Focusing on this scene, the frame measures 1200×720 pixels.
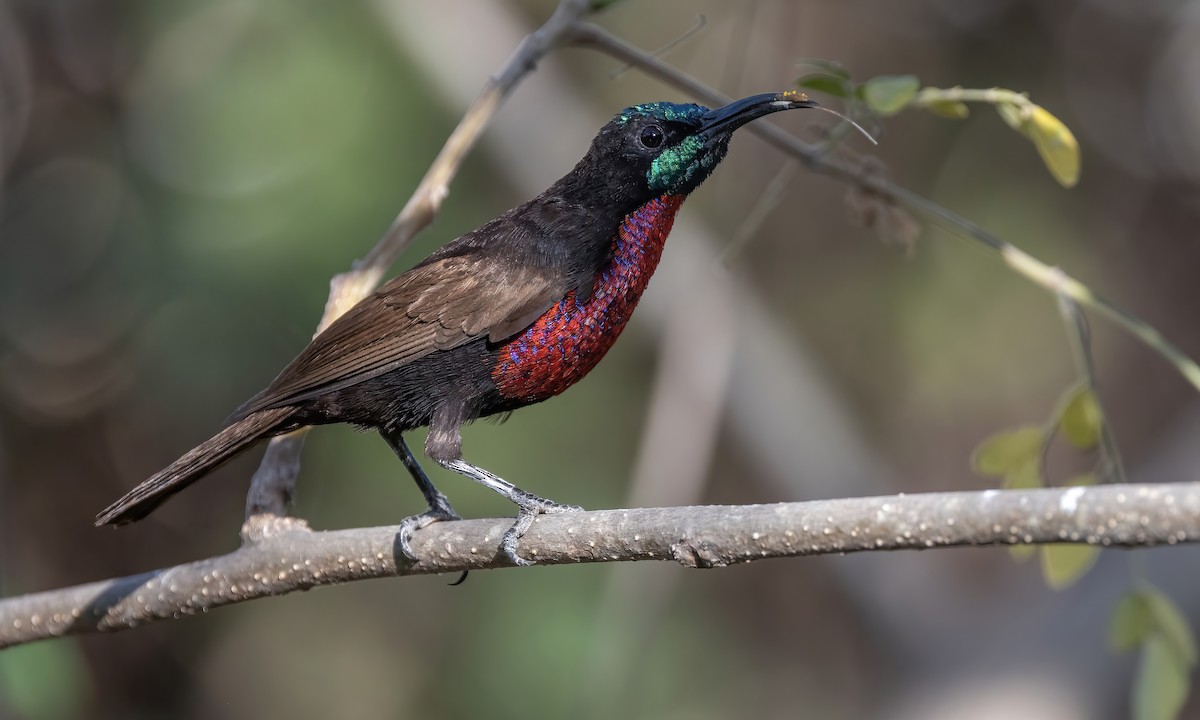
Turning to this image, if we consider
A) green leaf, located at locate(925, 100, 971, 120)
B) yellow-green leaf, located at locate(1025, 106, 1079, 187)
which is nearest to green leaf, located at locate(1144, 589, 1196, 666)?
yellow-green leaf, located at locate(1025, 106, 1079, 187)

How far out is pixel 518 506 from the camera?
2.92 m

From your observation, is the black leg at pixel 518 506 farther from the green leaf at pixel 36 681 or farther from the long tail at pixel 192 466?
the green leaf at pixel 36 681

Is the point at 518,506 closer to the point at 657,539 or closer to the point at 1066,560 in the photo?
the point at 657,539


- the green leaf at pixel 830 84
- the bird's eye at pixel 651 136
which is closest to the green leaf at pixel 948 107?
the green leaf at pixel 830 84

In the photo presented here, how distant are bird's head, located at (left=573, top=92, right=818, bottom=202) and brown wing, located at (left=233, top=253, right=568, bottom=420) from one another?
0.32m

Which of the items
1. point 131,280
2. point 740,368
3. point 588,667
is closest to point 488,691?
point 588,667

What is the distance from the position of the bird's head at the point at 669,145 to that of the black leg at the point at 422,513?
0.89 meters

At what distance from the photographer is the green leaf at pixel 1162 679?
2676 millimetres

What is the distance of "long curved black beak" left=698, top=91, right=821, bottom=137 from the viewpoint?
2811mm

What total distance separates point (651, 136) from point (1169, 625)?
1.57 metres

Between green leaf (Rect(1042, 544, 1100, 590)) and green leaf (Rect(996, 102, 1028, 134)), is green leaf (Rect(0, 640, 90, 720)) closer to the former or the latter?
green leaf (Rect(1042, 544, 1100, 590))

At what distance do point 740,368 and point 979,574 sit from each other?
2283 millimetres

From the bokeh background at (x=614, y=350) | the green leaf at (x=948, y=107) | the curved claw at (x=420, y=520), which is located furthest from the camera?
the bokeh background at (x=614, y=350)

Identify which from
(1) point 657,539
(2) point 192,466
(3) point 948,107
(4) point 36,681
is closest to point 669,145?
(3) point 948,107
